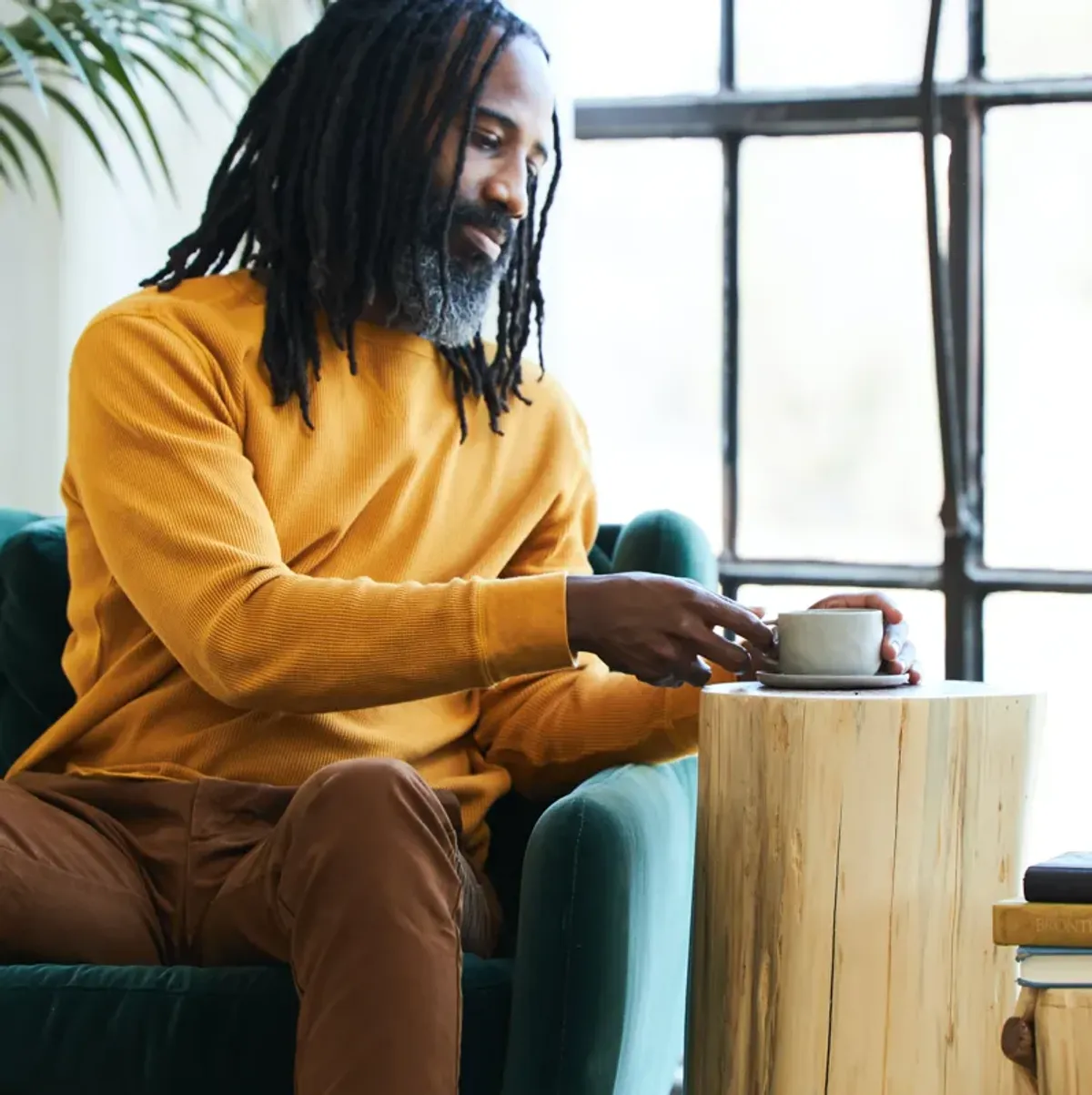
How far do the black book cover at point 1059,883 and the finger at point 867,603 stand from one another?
425mm

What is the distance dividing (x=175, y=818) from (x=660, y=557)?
61cm

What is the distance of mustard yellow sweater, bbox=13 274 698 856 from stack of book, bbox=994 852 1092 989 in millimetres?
434

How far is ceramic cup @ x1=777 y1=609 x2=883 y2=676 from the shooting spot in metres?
1.38

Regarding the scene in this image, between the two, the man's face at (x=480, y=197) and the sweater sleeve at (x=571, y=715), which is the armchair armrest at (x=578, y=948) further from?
the man's face at (x=480, y=197)

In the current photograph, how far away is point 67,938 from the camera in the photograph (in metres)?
1.34

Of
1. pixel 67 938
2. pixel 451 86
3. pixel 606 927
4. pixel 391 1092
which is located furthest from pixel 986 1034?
pixel 451 86

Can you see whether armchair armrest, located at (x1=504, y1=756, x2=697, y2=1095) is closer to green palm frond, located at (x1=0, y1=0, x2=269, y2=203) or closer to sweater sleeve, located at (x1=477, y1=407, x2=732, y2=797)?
sweater sleeve, located at (x1=477, y1=407, x2=732, y2=797)

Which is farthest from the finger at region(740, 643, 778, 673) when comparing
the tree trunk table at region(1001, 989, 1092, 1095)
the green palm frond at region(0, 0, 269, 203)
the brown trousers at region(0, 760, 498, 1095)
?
the green palm frond at region(0, 0, 269, 203)

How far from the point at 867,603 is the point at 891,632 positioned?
3.0 inches

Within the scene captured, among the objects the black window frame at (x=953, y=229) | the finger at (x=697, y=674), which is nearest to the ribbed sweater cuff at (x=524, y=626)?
the finger at (x=697, y=674)

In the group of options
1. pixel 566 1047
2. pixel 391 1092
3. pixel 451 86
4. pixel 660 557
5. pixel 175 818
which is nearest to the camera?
pixel 391 1092

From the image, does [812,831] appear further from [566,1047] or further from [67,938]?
[67,938]

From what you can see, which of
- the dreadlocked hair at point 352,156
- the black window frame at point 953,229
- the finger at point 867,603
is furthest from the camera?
the black window frame at point 953,229

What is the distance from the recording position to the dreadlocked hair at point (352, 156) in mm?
1627
